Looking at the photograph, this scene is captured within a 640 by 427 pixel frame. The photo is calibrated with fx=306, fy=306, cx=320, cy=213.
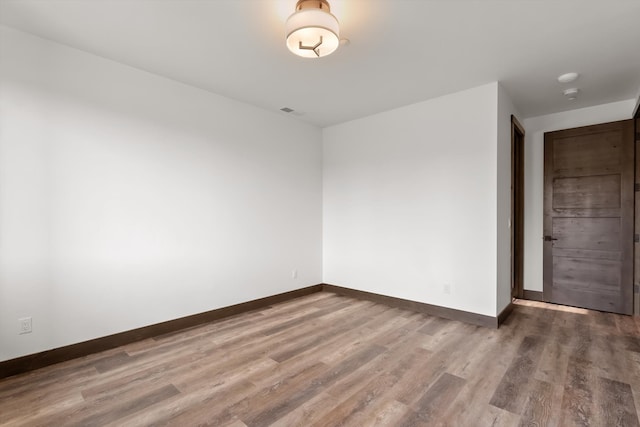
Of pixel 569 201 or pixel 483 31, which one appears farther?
pixel 569 201

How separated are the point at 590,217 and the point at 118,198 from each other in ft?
18.5

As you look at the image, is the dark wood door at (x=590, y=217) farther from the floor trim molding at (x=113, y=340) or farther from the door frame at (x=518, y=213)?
the floor trim molding at (x=113, y=340)

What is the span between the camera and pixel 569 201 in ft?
13.8

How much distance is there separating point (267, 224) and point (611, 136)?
466cm

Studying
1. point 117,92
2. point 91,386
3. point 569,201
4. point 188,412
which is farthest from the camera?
point 569,201

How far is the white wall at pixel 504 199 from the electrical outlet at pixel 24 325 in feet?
14.7

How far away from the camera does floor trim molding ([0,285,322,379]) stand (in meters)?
2.44

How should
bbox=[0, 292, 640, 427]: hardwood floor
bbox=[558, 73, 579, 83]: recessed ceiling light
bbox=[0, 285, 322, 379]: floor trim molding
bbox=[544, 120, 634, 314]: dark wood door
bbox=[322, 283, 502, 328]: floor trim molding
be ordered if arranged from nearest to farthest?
bbox=[0, 292, 640, 427]: hardwood floor < bbox=[0, 285, 322, 379]: floor trim molding < bbox=[558, 73, 579, 83]: recessed ceiling light < bbox=[322, 283, 502, 328]: floor trim molding < bbox=[544, 120, 634, 314]: dark wood door

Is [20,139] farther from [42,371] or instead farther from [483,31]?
[483,31]

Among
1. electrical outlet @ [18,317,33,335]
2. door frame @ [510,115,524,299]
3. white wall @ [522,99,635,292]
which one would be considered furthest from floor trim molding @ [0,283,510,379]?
white wall @ [522,99,635,292]

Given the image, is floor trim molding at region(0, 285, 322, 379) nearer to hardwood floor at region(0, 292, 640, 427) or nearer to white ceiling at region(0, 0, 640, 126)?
hardwood floor at region(0, 292, 640, 427)

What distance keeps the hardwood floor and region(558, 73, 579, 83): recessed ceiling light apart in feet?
8.84

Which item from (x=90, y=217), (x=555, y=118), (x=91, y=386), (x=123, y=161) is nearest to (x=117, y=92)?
(x=123, y=161)

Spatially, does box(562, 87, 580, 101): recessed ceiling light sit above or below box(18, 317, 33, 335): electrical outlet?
above
